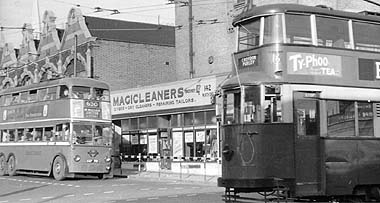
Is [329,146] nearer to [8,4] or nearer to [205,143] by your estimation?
[205,143]

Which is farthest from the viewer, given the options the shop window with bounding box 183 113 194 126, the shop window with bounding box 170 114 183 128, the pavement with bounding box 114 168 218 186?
the shop window with bounding box 170 114 183 128

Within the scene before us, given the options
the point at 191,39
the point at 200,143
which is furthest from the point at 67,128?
the point at 191,39

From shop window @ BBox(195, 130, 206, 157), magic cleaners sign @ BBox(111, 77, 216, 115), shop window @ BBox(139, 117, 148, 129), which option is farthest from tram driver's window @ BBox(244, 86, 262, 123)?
shop window @ BBox(139, 117, 148, 129)

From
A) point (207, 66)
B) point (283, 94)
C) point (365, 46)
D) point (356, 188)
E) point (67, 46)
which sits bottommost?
point (356, 188)

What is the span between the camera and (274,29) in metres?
14.0

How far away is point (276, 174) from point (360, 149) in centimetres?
247

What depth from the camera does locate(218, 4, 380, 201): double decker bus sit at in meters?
13.6

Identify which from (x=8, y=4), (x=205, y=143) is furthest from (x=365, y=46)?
(x=8, y=4)

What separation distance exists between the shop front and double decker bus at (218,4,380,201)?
1371 cm

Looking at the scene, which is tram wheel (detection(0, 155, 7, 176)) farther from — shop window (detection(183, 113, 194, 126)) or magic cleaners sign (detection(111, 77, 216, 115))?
shop window (detection(183, 113, 194, 126))

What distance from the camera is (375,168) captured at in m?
14.7

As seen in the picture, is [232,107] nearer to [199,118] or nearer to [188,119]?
[199,118]

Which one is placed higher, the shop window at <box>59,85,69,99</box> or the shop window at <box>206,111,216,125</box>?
the shop window at <box>59,85,69,99</box>

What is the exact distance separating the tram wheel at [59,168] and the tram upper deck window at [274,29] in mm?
16040
